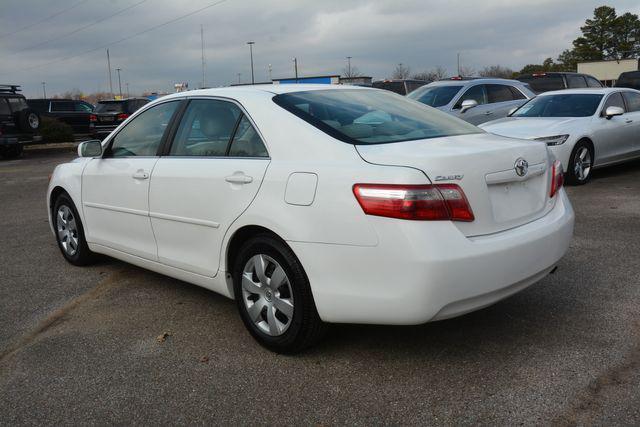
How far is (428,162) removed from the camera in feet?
9.95

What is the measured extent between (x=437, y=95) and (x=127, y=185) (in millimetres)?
9508

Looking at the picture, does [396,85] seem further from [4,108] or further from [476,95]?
[4,108]

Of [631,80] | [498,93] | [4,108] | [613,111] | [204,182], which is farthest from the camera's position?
[631,80]

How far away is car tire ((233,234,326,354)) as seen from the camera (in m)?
3.34

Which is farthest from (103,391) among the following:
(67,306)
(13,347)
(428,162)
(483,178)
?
(483,178)

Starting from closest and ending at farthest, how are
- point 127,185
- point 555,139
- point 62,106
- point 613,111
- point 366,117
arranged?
point 366,117 < point 127,185 < point 555,139 < point 613,111 < point 62,106

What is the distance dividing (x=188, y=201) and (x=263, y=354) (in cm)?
111

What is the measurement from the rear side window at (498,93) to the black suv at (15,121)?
13.3m

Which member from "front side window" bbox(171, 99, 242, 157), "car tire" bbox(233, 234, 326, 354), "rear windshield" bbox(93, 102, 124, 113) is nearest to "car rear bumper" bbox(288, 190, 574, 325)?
"car tire" bbox(233, 234, 326, 354)

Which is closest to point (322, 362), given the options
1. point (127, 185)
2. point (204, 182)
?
point (204, 182)

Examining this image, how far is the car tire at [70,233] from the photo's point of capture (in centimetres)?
553

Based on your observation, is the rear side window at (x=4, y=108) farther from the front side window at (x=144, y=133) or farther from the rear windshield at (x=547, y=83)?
the rear windshield at (x=547, y=83)

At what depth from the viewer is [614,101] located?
10.5 m

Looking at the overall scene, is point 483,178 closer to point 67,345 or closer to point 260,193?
A: point 260,193
